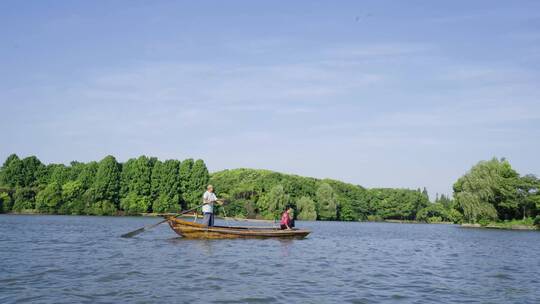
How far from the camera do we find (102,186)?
297 ft

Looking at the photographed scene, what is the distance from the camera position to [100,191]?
90.1 metres

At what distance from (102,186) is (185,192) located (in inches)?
626

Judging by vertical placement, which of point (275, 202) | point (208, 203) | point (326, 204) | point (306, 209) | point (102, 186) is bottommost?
point (208, 203)

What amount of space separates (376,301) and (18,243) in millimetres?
18704

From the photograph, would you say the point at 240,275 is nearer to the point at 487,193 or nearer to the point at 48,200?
the point at 487,193

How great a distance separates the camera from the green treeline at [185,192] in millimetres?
69250

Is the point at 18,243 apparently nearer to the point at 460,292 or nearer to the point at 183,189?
the point at 460,292

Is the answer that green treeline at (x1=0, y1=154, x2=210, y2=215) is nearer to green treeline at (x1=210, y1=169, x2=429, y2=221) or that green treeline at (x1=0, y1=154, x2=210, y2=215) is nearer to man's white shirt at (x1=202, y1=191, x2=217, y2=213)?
green treeline at (x1=210, y1=169, x2=429, y2=221)

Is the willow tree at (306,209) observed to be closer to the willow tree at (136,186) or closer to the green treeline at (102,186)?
the green treeline at (102,186)

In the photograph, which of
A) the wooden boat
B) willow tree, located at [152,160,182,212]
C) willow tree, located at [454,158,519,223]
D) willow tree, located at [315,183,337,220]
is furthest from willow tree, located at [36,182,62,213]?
the wooden boat

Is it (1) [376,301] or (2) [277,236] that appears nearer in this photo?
(1) [376,301]

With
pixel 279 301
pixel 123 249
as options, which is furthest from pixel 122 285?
pixel 123 249

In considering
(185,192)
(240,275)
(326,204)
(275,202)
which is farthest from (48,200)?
(240,275)

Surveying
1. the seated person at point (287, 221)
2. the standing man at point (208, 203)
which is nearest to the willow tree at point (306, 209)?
the seated person at point (287, 221)
